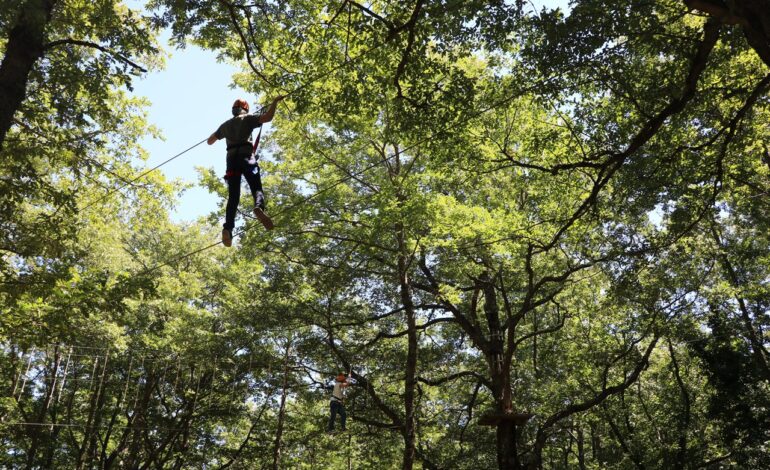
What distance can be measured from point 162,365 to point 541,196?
1047cm

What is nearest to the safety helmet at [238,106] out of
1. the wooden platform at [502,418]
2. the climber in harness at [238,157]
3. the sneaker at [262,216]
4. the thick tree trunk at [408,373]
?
the climber in harness at [238,157]

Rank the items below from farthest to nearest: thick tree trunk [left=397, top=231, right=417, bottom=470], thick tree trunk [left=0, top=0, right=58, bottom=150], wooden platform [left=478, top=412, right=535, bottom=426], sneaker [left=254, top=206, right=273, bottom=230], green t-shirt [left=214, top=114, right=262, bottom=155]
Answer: thick tree trunk [left=397, top=231, right=417, bottom=470] → wooden platform [left=478, top=412, right=535, bottom=426] → green t-shirt [left=214, top=114, right=262, bottom=155] → sneaker [left=254, top=206, right=273, bottom=230] → thick tree trunk [left=0, top=0, right=58, bottom=150]

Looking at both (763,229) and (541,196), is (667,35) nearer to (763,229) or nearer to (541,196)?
(541,196)

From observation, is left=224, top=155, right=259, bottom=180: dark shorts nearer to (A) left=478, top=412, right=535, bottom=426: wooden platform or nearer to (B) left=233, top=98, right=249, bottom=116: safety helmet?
(B) left=233, top=98, right=249, bottom=116: safety helmet

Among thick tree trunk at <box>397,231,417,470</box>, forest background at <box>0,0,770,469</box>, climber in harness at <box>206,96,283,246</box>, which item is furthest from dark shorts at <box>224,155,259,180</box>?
thick tree trunk at <box>397,231,417,470</box>

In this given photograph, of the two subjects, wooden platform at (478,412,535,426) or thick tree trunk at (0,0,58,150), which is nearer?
thick tree trunk at (0,0,58,150)

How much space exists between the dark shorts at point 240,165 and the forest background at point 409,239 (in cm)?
120

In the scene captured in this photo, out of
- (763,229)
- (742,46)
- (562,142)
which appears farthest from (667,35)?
(763,229)

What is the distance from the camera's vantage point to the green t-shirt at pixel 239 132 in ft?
17.5

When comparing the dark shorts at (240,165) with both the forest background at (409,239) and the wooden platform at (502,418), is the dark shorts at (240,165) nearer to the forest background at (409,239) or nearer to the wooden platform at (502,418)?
the forest background at (409,239)

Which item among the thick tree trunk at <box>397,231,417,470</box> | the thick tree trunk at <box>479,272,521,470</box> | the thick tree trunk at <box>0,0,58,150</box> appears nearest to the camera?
the thick tree trunk at <box>0,0,58,150</box>

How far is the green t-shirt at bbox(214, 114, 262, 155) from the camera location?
17.5 ft

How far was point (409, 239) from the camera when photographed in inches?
460

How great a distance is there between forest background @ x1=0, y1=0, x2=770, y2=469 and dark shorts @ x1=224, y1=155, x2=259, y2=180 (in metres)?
1.20
